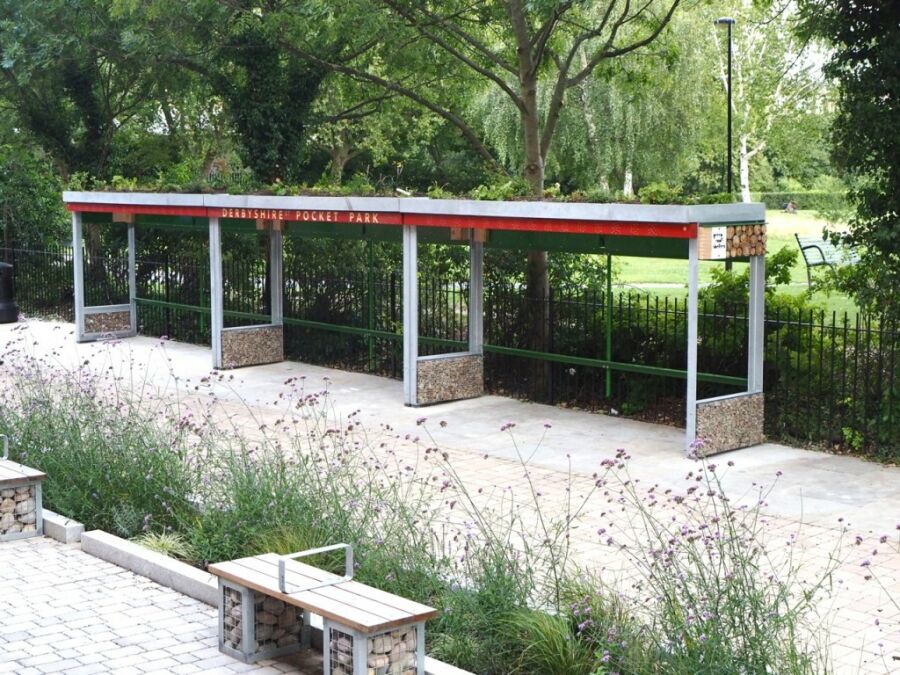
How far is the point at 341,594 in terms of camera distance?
6410 millimetres

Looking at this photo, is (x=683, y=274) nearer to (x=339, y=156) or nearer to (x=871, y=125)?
(x=339, y=156)

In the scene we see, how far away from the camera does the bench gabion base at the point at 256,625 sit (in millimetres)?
6789

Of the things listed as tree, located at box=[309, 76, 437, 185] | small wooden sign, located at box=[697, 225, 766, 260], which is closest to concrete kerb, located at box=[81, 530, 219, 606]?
→ small wooden sign, located at box=[697, 225, 766, 260]

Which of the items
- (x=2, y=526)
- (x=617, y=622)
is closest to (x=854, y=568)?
(x=617, y=622)

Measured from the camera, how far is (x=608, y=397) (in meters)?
15.1

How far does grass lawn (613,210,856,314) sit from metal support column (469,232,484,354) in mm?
3956

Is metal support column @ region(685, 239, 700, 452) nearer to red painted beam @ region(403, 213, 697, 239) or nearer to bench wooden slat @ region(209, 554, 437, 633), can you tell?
red painted beam @ region(403, 213, 697, 239)

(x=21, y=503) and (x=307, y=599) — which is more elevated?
(x=307, y=599)

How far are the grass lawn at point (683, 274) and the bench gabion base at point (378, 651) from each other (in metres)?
13.8

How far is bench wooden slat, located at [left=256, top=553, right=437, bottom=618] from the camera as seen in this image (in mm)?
6133

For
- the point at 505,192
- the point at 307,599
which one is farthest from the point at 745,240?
the point at 307,599

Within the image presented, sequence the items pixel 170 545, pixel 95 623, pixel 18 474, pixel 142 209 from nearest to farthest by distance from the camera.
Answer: pixel 95 623
pixel 170 545
pixel 18 474
pixel 142 209

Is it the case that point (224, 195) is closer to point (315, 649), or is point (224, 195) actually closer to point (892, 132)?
point (892, 132)

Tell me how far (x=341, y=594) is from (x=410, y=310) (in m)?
9.09
